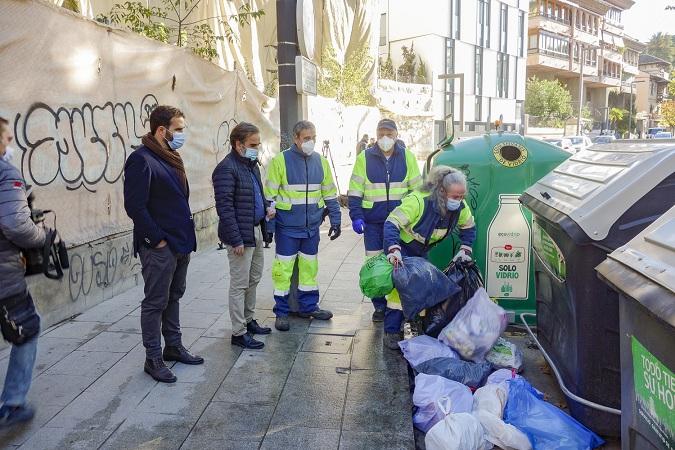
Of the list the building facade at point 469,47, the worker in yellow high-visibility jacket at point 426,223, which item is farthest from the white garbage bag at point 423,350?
the building facade at point 469,47

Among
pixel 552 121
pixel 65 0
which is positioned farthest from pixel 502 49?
pixel 65 0

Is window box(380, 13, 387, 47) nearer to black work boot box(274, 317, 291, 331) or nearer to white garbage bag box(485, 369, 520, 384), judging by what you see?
black work boot box(274, 317, 291, 331)

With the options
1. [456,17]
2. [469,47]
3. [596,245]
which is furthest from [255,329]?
[469,47]

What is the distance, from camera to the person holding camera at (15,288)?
9.57 ft

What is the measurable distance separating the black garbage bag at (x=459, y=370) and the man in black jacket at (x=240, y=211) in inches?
51.4

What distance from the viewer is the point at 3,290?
3.00m

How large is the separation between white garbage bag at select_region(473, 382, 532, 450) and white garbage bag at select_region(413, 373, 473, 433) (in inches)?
3.1

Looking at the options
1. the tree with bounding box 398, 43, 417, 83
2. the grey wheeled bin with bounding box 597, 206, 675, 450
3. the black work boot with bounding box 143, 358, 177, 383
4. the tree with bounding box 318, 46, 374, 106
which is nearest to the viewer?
the grey wheeled bin with bounding box 597, 206, 675, 450

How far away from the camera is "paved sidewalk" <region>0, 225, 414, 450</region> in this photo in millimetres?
3066

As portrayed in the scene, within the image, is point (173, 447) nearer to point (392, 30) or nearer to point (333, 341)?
point (333, 341)

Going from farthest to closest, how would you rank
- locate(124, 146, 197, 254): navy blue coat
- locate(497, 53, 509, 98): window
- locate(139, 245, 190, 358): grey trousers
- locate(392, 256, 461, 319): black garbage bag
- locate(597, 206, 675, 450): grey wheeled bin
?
locate(497, 53, 509, 98): window → locate(392, 256, 461, 319): black garbage bag → locate(139, 245, 190, 358): grey trousers → locate(124, 146, 197, 254): navy blue coat → locate(597, 206, 675, 450): grey wheeled bin

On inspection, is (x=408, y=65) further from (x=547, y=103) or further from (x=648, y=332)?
(x=648, y=332)

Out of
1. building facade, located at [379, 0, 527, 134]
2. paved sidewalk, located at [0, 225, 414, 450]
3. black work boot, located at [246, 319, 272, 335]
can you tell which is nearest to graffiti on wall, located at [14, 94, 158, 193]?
paved sidewalk, located at [0, 225, 414, 450]

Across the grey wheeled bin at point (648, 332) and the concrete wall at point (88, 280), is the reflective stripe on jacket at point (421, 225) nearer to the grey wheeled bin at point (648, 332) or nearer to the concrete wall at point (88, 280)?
the grey wheeled bin at point (648, 332)
